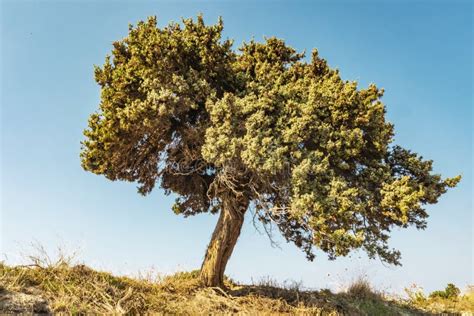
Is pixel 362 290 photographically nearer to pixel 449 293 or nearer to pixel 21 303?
pixel 449 293

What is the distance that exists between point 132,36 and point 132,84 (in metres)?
1.72

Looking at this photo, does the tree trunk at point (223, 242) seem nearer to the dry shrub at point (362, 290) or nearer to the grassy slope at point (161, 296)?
the grassy slope at point (161, 296)

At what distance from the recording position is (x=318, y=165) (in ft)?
39.5

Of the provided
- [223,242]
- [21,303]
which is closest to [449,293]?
[223,242]

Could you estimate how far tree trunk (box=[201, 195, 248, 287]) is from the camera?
15.3 m

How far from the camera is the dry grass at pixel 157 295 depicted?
11.8 meters

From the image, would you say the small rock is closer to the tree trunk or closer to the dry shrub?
the tree trunk

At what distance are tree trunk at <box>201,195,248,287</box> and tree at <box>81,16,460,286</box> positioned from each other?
0.04m

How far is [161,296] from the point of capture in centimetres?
1385

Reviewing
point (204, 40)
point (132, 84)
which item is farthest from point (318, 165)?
point (132, 84)

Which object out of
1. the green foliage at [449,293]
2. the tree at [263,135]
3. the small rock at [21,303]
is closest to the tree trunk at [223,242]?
the tree at [263,135]

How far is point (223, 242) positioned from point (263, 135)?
16.0 feet

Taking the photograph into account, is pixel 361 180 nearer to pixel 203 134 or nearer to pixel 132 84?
pixel 203 134

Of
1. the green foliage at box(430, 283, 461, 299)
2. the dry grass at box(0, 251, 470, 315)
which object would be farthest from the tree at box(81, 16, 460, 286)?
the green foliage at box(430, 283, 461, 299)
